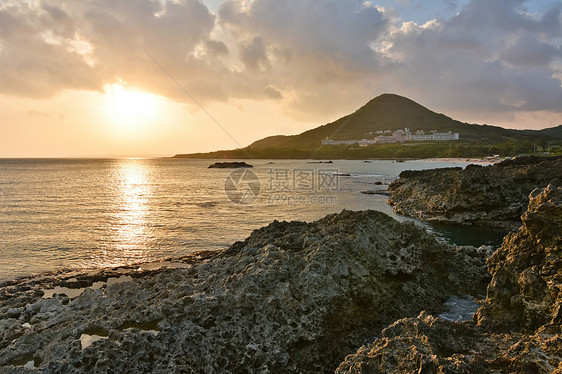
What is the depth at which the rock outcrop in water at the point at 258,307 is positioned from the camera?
816 cm

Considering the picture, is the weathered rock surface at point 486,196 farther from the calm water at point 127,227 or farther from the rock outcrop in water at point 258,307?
the rock outcrop in water at point 258,307

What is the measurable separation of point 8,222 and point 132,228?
495 inches

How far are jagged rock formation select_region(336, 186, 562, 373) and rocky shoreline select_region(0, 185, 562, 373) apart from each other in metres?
0.03

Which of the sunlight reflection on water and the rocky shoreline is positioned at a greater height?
the rocky shoreline

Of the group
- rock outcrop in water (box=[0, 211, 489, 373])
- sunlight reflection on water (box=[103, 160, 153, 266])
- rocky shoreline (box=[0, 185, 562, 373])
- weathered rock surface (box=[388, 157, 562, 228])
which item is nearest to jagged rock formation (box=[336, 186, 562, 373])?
rocky shoreline (box=[0, 185, 562, 373])

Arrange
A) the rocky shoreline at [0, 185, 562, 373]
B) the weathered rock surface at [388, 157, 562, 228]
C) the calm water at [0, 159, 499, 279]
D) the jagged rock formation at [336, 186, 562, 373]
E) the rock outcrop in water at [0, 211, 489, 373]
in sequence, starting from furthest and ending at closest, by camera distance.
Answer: the weathered rock surface at [388, 157, 562, 228] → the calm water at [0, 159, 499, 279] → the rock outcrop in water at [0, 211, 489, 373] → the rocky shoreline at [0, 185, 562, 373] → the jagged rock formation at [336, 186, 562, 373]

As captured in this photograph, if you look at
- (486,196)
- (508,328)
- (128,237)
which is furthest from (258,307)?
(486,196)

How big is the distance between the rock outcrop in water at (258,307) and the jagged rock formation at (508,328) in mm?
2235

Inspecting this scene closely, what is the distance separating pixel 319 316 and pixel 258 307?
1.80 metres

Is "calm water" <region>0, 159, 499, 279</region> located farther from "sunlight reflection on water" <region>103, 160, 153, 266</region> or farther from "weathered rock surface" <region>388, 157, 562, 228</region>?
"weathered rock surface" <region>388, 157, 562, 228</region>

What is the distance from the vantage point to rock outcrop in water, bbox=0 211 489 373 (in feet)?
26.8

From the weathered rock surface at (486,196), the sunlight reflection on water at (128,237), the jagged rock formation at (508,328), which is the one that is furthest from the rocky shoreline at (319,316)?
the weathered rock surface at (486,196)

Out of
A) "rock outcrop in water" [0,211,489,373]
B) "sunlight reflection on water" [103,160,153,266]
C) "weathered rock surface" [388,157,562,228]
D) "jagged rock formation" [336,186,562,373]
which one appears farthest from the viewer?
"weathered rock surface" [388,157,562,228]

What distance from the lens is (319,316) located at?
955 cm
